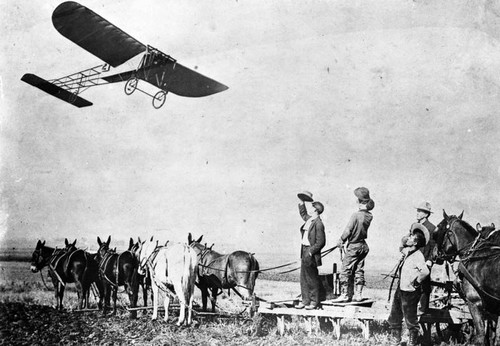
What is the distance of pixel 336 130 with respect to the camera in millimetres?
9102

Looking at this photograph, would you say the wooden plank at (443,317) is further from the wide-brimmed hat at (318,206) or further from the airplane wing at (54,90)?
the airplane wing at (54,90)

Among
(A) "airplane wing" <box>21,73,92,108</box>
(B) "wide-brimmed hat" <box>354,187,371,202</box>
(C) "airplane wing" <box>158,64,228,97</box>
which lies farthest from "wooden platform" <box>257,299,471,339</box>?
(A) "airplane wing" <box>21,73,92,108</box>

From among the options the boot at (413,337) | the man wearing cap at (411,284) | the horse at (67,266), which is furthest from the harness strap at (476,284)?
the horse at (67,266)

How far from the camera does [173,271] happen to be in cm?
842

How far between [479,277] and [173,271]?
4.53 meters

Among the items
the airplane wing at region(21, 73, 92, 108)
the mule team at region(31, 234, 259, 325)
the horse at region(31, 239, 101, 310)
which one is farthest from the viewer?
the airplane wing at region(21, 73, 92, 108)

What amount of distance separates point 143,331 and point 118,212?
7.75 feet

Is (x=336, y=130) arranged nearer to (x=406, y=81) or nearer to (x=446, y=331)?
(x=406, y=81)

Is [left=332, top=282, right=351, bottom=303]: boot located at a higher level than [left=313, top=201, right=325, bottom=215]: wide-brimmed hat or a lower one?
lower

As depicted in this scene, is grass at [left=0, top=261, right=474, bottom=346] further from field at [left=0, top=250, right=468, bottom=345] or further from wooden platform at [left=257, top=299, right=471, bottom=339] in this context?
wooden platform at [left=257, top=299, right=471, bottom=339]

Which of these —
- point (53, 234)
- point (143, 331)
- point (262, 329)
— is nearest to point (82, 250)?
point (53, 234)

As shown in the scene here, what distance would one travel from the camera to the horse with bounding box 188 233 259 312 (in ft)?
27.4

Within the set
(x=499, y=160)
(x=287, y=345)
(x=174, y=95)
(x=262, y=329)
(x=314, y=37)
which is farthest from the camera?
(x=174, y=95)

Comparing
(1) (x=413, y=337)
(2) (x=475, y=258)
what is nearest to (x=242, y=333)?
(1) (x=413, y=337)
